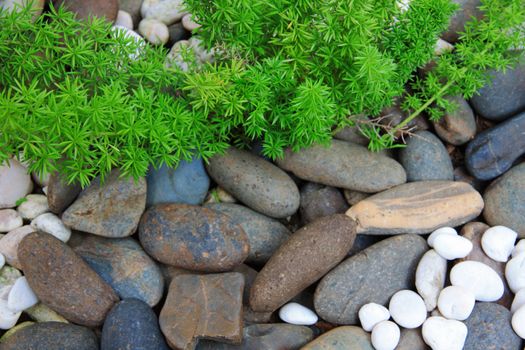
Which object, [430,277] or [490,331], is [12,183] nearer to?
[430,277]

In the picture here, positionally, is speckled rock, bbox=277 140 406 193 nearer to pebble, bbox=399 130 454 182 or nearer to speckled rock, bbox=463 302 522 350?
pebble, bbox=399 130 454 182

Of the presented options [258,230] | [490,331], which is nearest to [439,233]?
[490,331]

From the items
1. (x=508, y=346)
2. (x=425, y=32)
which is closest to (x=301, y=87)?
(x=425, y=32)

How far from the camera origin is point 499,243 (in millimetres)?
2725

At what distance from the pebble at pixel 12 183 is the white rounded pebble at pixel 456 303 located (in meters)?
2.12

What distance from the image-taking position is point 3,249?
2.66 metres

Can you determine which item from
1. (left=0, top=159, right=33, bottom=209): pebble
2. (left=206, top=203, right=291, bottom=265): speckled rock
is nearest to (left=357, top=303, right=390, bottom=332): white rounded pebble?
(left=206, top=203, right=291, bottom=265): speckled rock

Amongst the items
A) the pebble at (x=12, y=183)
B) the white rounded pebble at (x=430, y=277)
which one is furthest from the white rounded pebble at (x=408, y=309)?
the pebble at (x=12, y=183)

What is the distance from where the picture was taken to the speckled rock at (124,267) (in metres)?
2.63

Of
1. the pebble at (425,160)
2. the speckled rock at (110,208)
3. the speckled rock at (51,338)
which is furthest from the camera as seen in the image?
the pebble at (425,160)

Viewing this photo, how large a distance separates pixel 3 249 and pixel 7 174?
0.37 metres

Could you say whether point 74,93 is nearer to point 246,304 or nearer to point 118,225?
point 118,225

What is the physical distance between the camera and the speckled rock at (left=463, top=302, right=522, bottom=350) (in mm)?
2527

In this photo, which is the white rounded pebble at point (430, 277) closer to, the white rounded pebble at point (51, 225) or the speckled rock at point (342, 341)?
the speckled rock at point (342, 341)
